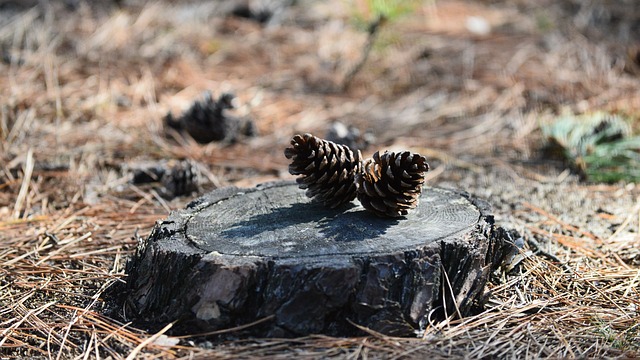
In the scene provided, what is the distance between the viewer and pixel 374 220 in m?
1.98

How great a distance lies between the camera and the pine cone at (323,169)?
2.04 m

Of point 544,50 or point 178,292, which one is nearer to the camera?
point 178,292

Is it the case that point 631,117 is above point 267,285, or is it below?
below

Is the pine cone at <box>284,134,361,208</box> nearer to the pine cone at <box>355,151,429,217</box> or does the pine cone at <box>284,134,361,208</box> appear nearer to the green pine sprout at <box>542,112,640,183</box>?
the pine cone at <box>355,151,429,217</box>

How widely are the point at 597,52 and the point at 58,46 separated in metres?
4.08

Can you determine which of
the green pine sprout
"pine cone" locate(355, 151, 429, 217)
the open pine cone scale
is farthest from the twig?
"pine cone" locate(355, 151, 429, 217)

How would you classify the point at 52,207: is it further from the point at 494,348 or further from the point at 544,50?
the point at 544,50

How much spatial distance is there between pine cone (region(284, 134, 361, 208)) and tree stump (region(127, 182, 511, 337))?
2.4 inches

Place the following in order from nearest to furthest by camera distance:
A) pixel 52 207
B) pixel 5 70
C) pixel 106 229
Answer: pixel 106 229 → pixel 52 207 → pixel 5 70

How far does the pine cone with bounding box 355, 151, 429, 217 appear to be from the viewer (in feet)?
6.45

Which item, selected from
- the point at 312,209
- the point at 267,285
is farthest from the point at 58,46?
the point at 267,285

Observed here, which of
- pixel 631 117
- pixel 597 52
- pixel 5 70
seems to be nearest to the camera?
pixel 631 117

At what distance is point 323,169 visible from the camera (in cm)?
205

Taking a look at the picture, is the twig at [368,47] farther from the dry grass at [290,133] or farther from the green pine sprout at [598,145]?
the green pine sprout at [598,145]
